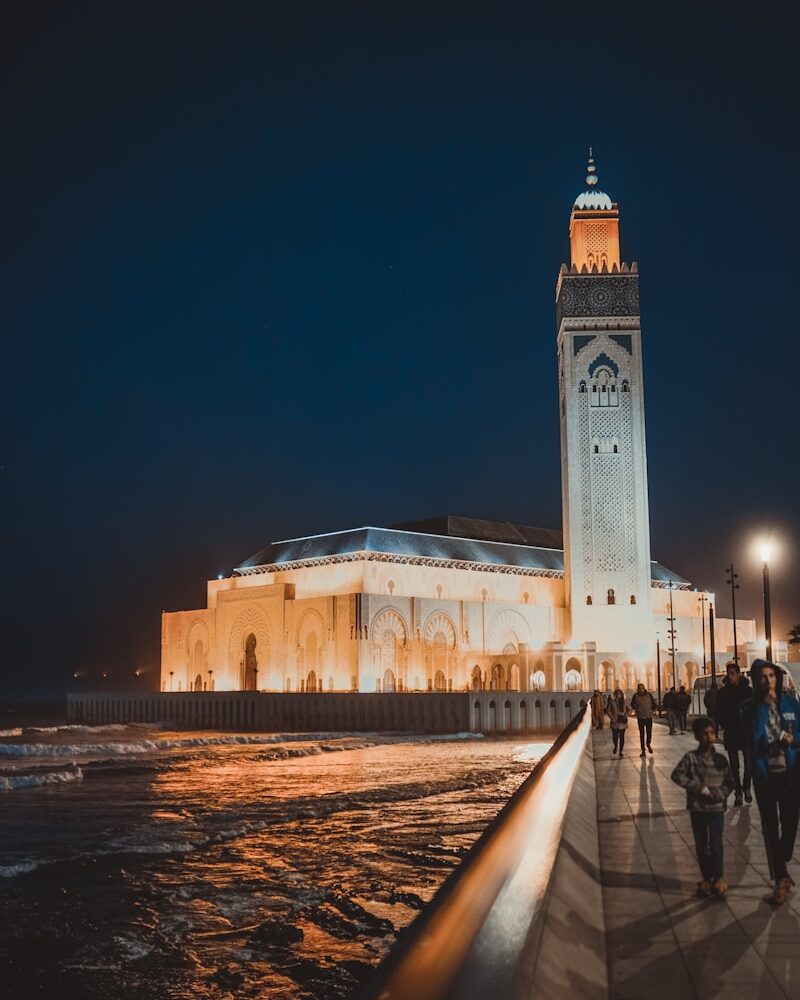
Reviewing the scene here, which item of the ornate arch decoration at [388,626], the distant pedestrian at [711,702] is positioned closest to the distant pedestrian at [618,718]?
the distant pedestrian at [711,702]

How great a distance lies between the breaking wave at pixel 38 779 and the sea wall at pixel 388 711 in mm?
19125

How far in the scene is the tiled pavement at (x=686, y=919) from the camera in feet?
13.9

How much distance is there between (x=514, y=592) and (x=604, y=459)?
905 centimetres

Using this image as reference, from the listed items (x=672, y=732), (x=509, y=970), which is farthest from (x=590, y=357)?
(x=509, y=970)

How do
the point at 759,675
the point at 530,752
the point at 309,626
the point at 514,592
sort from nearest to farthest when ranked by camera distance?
the point at 759,675 < the point at 530,752 < the point at 309,626 < the point at 514,592

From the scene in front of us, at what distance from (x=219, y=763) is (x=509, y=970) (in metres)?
26.0

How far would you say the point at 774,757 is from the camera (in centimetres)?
616

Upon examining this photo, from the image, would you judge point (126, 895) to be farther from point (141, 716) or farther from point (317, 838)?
point (141, 716)

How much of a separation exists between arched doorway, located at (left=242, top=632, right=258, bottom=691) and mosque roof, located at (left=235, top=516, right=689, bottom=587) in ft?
13.3

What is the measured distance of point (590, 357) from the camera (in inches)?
2156

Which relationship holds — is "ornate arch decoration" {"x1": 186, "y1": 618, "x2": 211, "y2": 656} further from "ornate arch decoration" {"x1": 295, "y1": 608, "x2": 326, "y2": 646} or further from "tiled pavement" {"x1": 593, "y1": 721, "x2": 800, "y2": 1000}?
"tiled pavement" {"x1": 593, "y1": 721, "x2": 800, "y2": 1000}

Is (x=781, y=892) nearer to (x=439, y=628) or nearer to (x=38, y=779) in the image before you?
(x=38, y=779)

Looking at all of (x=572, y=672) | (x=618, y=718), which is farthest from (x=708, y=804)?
(x=572, y=672)

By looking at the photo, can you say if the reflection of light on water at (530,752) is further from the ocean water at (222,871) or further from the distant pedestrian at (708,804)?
the distant pedestrian at (708,804)
